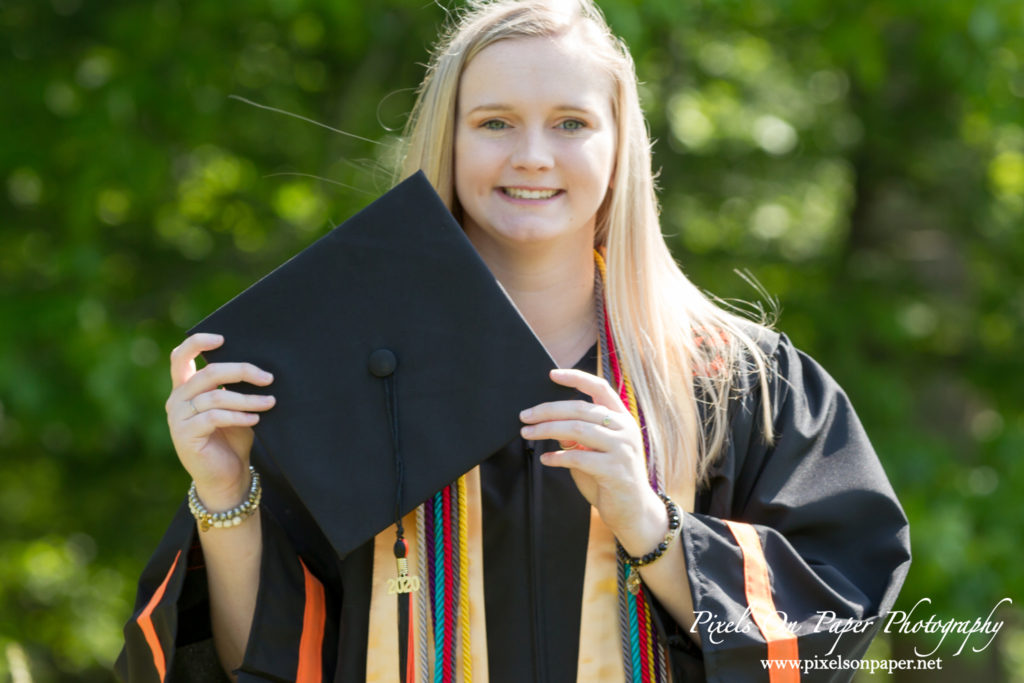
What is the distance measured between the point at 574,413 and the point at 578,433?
35 mm

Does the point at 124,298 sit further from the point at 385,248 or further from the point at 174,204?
the point at 385,248

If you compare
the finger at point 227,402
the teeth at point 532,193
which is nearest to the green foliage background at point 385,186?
the teeth at point 532,193

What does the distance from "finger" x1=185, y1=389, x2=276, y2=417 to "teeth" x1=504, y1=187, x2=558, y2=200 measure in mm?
596

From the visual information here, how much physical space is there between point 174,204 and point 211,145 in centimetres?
29

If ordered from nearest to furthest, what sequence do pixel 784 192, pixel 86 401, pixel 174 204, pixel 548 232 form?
pixel 548 232 < pixel 86 401 < pixel 174 204 < pixel 784 192

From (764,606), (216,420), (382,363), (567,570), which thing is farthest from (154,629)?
(764,606)

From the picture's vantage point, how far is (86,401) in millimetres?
3574

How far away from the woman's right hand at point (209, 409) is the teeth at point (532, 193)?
1.86ft

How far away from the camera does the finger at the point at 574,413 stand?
1.76 meters

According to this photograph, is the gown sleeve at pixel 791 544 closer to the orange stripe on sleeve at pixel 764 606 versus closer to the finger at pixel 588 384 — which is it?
the orange stripe on sleeve at pixel 764 606

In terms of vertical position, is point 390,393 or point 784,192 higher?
point 784,192

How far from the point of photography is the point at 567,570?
1.93m

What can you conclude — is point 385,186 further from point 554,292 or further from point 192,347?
point 192,347

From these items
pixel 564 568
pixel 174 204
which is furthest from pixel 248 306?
pixel 174 204
